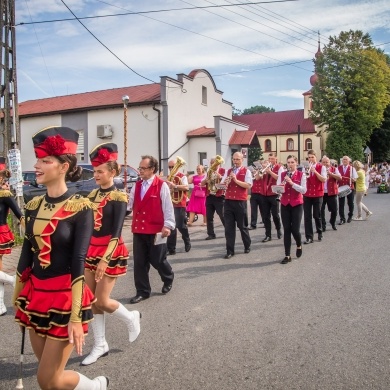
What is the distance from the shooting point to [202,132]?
28406 mm

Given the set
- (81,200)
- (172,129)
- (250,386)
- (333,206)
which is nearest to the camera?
(81,200)

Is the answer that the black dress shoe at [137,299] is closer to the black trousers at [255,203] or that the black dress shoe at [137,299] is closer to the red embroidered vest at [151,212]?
the red embroidered vest at [151,212]

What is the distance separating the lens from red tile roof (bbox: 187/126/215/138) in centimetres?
2804

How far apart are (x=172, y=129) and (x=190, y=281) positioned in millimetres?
20694

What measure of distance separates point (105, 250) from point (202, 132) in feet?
80.8

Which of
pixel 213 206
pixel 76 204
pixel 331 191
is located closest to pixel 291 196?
pixel 213 206

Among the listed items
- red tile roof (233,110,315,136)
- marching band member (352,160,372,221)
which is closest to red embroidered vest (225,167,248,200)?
marching band member (352,160,372,221)

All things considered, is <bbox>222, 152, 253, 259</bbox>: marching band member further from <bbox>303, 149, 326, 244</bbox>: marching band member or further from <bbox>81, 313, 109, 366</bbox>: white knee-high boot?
<bbox>81, 313, 109, 366</bbox>: white knee-high boot

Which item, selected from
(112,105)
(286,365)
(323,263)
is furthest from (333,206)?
(112,105)

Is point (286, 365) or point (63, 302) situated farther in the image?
point (286, 365)

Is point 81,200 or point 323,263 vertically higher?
point 81,200

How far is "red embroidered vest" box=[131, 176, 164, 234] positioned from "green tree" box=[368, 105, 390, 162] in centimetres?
4845

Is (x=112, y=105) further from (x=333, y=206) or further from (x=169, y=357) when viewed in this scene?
(x=169, y=357)

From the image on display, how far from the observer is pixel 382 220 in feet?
45.0
